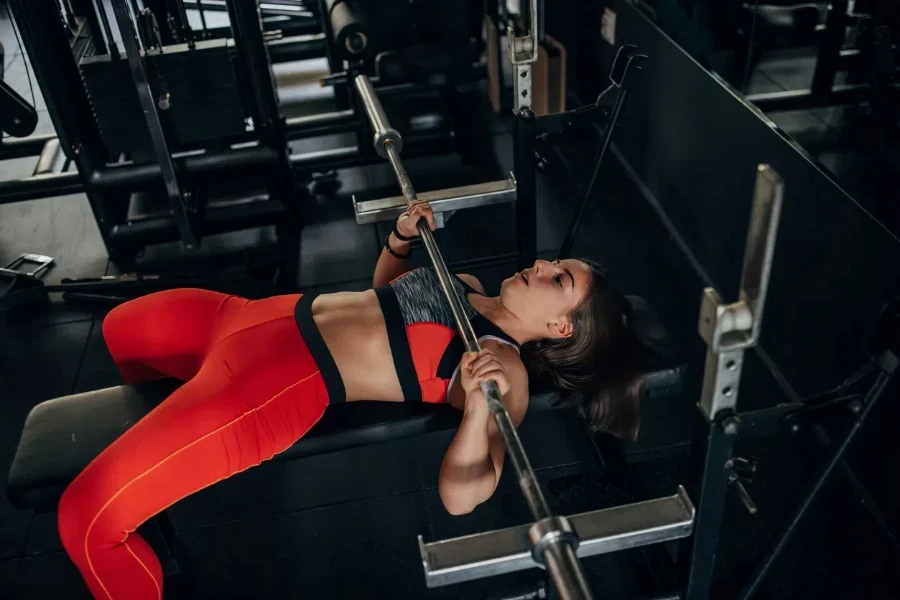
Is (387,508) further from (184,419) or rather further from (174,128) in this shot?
(174,128)

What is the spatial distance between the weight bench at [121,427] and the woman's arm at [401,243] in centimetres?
42

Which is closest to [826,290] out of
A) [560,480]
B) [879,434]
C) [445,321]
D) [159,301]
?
[879,434]

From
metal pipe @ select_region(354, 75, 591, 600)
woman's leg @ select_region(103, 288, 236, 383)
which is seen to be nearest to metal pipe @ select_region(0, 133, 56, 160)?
woman's leg @ select_region(103, 288, 236, 383)

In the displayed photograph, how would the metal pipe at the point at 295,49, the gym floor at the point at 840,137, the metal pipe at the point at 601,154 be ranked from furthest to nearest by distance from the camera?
the metal pipe at the point at 295,49, the metal pipe at the point at 601,154, the gym floor at the point at 840,137

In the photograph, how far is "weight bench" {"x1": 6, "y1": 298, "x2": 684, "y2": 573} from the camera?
161 centimetres

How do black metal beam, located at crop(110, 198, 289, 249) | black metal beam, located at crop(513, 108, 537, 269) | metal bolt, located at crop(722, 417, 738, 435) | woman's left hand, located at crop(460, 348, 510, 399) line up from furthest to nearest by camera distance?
black metal beam, located at crop(110, 198, 289, 249)
black metal beam, located at crop(513, 108, 537, 269)
woman's left hand, located at crop(460, 348, 510, 399)
metal bolt, located at crop(722, 417, 738, 435)

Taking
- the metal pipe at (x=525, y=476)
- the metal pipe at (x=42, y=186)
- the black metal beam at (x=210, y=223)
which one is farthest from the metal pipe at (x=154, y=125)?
the metal pipe at (x=525, y=476)

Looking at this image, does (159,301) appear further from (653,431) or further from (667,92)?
(667,92)

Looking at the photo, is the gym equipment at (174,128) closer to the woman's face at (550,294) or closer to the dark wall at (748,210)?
the dark wall at (748,210)

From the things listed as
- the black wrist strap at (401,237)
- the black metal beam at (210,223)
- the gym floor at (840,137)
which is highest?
the gym floor at (840,137)

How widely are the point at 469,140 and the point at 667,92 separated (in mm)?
1074

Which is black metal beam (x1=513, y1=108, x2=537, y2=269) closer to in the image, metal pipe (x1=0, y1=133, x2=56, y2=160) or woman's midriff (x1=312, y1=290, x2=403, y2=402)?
woman's midriff (x1=312, y1=290, x2=403, y2=402)

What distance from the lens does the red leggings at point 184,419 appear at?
4.91 feet

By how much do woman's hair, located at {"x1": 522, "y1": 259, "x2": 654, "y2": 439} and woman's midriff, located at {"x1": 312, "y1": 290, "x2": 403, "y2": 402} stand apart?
331mm
